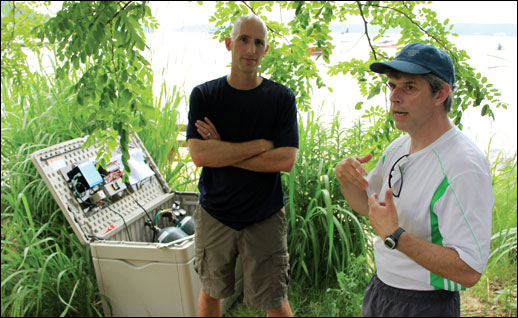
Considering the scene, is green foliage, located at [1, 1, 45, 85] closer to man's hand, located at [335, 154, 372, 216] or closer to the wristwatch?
man's hand, located at [335, 154, 372, 216]

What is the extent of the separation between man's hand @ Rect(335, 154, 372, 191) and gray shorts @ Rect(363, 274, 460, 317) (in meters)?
0.34

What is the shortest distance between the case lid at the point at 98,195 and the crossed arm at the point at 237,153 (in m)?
0.49

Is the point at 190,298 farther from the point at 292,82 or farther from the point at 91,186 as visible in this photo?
the point at 292,82

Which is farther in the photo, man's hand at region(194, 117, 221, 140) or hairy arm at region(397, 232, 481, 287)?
man's hand at region(194, 117, 221, 140)

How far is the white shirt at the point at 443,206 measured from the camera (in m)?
1.07

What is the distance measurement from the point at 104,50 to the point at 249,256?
4.26 feet

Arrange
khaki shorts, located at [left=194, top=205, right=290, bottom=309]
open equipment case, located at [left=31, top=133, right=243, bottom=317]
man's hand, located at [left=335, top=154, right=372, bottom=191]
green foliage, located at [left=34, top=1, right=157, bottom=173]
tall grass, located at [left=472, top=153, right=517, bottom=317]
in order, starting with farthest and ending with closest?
1. tall grass, located at [left=472, top=153, right=517, bottom=317]
2. open equipment case, located at [left=31, top=133, right=243, bottom=317]
3. khaki shorts, located at [left=194, top=205, right=290, bottom=309]
4. man's hand, located at [left=335, top=154, right=372, bottom=191]
5. green foliage, located at [left=34, top=1, right=157, bottom=173]

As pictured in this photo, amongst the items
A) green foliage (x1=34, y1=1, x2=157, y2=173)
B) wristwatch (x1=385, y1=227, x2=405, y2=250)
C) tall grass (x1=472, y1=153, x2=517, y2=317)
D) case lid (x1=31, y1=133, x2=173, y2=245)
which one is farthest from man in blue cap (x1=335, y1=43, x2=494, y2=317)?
tall grass (x1=472, y1=153, x2=517, y2=317)

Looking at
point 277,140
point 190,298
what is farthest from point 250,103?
point 190,298

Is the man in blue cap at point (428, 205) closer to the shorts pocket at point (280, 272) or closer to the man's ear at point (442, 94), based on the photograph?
the man's ear at point (442, 94)

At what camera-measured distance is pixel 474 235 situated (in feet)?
3.48

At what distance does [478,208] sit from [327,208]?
1.56 m

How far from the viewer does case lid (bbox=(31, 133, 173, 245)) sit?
237cm

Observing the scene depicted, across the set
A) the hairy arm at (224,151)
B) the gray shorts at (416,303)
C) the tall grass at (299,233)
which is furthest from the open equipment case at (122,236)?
the gray shorts at (416,303)
